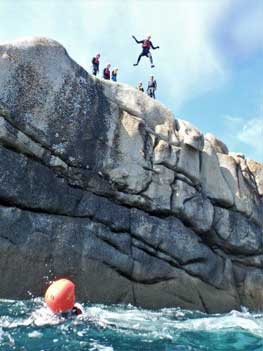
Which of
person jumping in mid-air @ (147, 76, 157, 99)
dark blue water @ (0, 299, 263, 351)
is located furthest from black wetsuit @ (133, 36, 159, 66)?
dark blue water @ (0, 299, 263, 351)

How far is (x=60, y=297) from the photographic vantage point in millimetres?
10281

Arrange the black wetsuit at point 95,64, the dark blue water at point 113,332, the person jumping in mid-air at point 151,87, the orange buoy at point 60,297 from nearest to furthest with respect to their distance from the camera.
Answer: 1. the dark blue water at point 113,332
2. the orange buoy at point 60,297
3. the black wetsuit at point 95,64
4. the person jumping in mid-air at point 151,87

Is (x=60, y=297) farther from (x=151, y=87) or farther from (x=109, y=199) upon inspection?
(x=151, y=87)

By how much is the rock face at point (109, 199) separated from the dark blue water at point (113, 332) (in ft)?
6.75

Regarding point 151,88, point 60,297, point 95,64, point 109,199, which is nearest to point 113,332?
point 60,297

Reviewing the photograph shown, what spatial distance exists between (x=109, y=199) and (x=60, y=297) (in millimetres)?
6956

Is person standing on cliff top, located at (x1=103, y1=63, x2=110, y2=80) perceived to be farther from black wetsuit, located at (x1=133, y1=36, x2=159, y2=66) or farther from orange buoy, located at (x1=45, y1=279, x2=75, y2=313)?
orange buoy, located at (x1=45, y1=279, x2=75, y2=313)

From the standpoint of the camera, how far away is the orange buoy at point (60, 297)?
33.8ft

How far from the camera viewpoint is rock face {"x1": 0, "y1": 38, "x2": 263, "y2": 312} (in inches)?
592

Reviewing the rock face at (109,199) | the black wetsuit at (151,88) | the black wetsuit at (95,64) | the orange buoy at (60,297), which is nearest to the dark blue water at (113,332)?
the orange buoy at (60,297)

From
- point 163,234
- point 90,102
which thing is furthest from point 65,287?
point 90,102

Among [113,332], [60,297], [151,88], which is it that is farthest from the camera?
[151,88]

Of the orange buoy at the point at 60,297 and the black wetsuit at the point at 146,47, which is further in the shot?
the black wetsuit at the point at 146,47

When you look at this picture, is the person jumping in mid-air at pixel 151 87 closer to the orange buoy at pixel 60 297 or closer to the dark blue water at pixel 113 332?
the dark blue water at pixel 113 332
